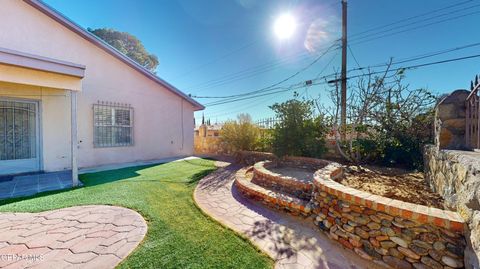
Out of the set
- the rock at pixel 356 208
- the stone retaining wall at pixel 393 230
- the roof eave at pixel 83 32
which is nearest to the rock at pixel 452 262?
the stone retaining wall at pixel 393 230

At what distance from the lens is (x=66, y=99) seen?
23.3 ft

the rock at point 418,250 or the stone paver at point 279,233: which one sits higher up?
A: the rock at point 418,250

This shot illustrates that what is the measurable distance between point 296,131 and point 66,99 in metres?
8.19

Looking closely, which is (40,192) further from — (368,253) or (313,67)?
(313,67)

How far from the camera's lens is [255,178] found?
17.9ft

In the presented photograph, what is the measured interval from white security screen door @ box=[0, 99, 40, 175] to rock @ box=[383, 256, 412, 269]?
9607mm

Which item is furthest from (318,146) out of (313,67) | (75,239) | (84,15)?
(84,15)

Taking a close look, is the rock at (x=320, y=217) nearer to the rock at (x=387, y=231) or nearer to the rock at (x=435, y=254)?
the rock at (x=387, y=231)

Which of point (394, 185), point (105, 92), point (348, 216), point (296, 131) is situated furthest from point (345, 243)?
point (105, 92)

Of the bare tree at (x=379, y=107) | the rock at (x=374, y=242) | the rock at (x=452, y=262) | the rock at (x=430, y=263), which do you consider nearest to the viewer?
the rock at (x=452, y=262)

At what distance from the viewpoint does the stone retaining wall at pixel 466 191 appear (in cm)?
173

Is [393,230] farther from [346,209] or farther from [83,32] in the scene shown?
[83,32]

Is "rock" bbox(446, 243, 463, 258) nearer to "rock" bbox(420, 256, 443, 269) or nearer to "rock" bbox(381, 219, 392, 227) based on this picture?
"rock" bbox(420, 256, 443, 269)

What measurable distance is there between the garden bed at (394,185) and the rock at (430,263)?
1191mm
